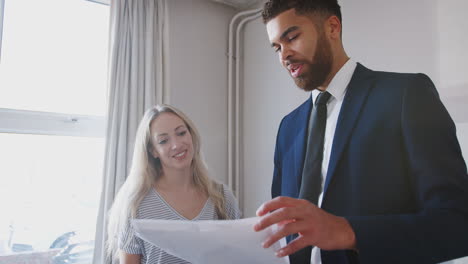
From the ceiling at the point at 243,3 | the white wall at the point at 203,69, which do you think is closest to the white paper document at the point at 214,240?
the white wall at the point at 203,69

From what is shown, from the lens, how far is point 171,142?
6.06 ft

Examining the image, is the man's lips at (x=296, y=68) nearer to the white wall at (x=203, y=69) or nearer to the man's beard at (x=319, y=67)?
the man's beard at (x=319, y=67)

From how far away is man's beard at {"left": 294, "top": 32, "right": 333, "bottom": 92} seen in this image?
93cm

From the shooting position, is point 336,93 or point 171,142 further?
point 171,142

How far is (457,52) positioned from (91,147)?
2.35 metres

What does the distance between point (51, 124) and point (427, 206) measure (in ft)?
7.72

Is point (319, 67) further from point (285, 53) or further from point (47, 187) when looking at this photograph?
point (47, 187)

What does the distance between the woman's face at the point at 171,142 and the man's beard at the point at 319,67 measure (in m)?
1.03

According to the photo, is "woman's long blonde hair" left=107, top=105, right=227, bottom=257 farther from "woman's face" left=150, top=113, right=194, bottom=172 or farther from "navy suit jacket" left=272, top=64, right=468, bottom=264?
"navy suit jacket" left=272, top=64, right=468, bottom=264

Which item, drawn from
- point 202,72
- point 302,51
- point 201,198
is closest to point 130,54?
point 202,72

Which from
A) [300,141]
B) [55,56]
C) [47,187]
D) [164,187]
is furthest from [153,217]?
[55,56]

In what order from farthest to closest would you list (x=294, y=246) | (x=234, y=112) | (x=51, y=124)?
(x=234, y=112), (x=51, y=124), (x=294, y=246)

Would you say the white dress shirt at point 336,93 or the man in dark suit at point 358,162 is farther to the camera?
the white dress shirt at point 336,93

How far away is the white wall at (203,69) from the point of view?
2.82 m
